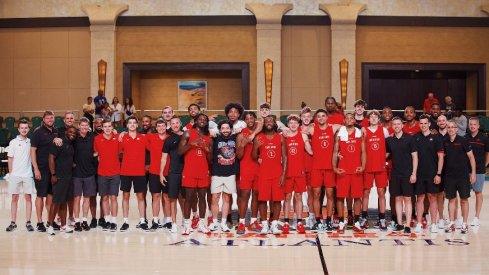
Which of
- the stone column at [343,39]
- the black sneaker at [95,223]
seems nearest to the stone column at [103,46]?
the stone column at [343,39]

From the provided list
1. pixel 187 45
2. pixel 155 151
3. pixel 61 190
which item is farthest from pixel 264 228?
pixel 187 45

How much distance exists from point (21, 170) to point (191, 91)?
52.8 ft

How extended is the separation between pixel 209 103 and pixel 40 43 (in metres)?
6.69

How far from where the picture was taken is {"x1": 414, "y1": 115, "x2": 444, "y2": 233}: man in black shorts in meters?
11.3

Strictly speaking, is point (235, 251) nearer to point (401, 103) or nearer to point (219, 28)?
point (219, 28)

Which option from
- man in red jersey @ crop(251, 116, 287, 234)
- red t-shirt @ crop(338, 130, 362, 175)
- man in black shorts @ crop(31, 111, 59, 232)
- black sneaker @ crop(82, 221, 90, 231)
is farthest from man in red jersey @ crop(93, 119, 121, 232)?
red t-shirt @ crop(338, 130, 362, 175)

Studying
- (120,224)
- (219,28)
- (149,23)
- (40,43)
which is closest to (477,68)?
(219,28)

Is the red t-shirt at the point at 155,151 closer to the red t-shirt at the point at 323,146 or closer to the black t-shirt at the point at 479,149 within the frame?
the red t-shirt at the point at 323,146

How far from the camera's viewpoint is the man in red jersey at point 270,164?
36.4 feet

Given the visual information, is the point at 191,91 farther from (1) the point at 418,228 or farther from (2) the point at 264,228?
(1) the point at 418,228

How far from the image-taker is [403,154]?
1123 centimetres

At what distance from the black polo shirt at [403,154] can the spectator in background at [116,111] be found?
531 inches

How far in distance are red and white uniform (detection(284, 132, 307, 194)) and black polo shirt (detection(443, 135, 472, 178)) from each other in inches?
Answer: 91.6

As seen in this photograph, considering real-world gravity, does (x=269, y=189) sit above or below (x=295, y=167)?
below
